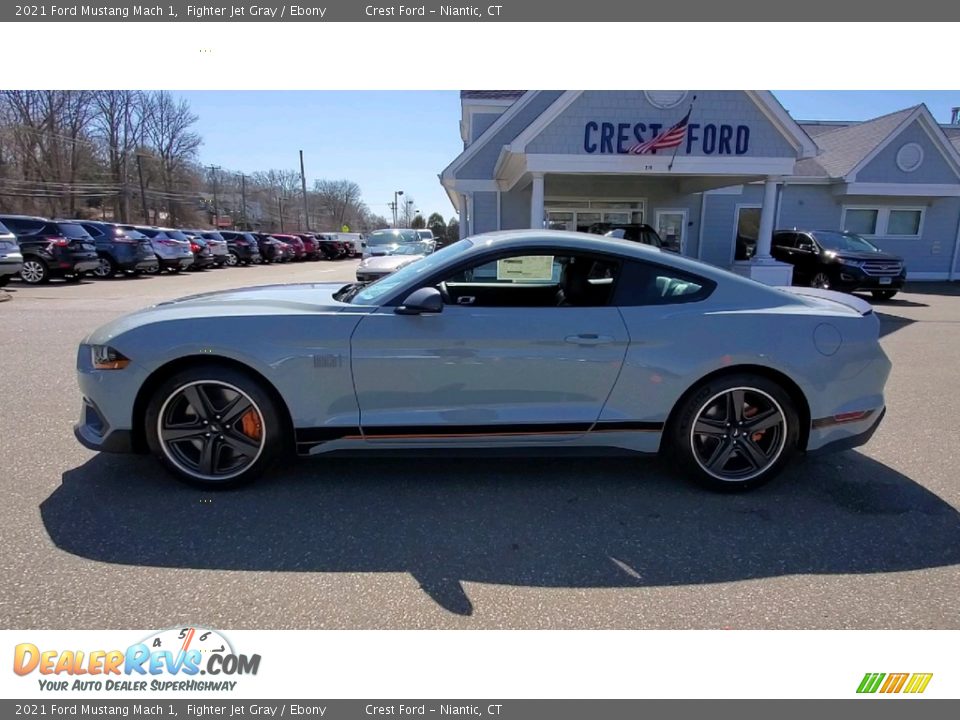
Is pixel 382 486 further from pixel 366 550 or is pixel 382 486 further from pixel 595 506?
pixel 595 506

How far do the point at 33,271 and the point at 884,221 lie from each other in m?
26.6

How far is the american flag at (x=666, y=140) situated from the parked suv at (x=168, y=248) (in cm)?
1621

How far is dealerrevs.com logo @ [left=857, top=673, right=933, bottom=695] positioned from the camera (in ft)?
6.48

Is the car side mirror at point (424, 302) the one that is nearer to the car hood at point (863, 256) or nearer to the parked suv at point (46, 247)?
the car hood at point (863, 256)

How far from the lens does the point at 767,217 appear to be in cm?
1230

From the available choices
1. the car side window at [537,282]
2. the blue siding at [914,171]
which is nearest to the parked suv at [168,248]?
the car side window at [537,282]

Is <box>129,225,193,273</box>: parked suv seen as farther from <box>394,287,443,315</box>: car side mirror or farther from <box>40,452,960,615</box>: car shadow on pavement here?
<box>394,287,443,315</box>: car side mirror

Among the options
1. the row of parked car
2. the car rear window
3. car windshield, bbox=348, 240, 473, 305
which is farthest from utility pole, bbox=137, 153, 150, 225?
car windshield, bbox=348, 240, 473, 305

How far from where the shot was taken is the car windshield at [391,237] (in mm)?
16938

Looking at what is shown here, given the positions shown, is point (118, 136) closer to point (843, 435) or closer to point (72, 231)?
point (72, 231)

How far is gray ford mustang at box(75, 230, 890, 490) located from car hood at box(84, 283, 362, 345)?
0.02 metres

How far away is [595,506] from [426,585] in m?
1.13

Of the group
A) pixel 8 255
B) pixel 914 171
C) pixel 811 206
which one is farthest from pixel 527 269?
pixel 914 171
